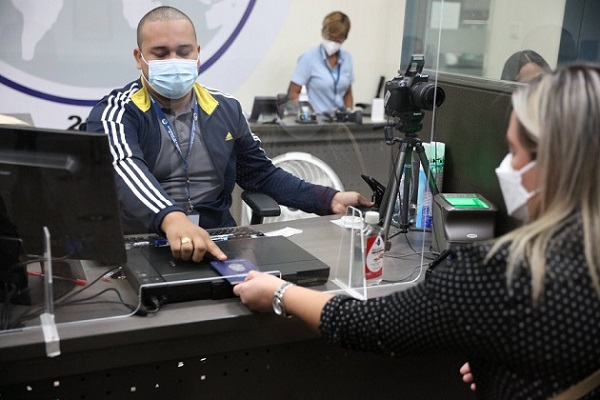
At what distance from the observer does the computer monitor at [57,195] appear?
1271mm

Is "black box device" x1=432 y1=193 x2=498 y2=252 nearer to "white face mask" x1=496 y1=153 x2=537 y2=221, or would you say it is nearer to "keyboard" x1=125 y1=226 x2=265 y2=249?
"keyboard" x1=125 y1=226 x2=265 y2=249

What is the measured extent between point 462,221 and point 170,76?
3.36 feet

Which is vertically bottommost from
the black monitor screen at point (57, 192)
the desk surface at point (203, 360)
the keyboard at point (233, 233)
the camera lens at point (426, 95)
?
the desk surface at point (203, 360)

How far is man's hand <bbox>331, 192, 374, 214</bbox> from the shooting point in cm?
217

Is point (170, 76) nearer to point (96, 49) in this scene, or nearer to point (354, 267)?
point (354, 267)

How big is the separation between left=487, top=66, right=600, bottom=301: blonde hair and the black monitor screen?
768mm

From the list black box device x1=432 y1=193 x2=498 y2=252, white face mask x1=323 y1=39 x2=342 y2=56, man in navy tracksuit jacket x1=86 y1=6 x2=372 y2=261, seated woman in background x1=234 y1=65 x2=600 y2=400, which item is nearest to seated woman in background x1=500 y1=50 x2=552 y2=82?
black box device x1=432 y1=193 x2=498 y2=252

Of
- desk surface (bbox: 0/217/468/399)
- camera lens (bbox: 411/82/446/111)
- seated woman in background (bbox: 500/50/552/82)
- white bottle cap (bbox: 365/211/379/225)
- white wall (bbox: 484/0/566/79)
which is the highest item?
white wall (bbox: 484/0/566/79)

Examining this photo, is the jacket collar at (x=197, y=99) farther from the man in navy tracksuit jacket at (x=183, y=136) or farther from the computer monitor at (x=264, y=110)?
the computer monitor at (x=264, y=110)

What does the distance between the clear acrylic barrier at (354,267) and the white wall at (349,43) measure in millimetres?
3134

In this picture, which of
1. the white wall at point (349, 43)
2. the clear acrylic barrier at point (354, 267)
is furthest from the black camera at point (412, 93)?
the white wall at point (349, 43)

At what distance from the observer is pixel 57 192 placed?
50.5 inches

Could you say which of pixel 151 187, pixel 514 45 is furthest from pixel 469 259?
pixel 514 45

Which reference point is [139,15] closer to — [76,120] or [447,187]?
[76,120]
